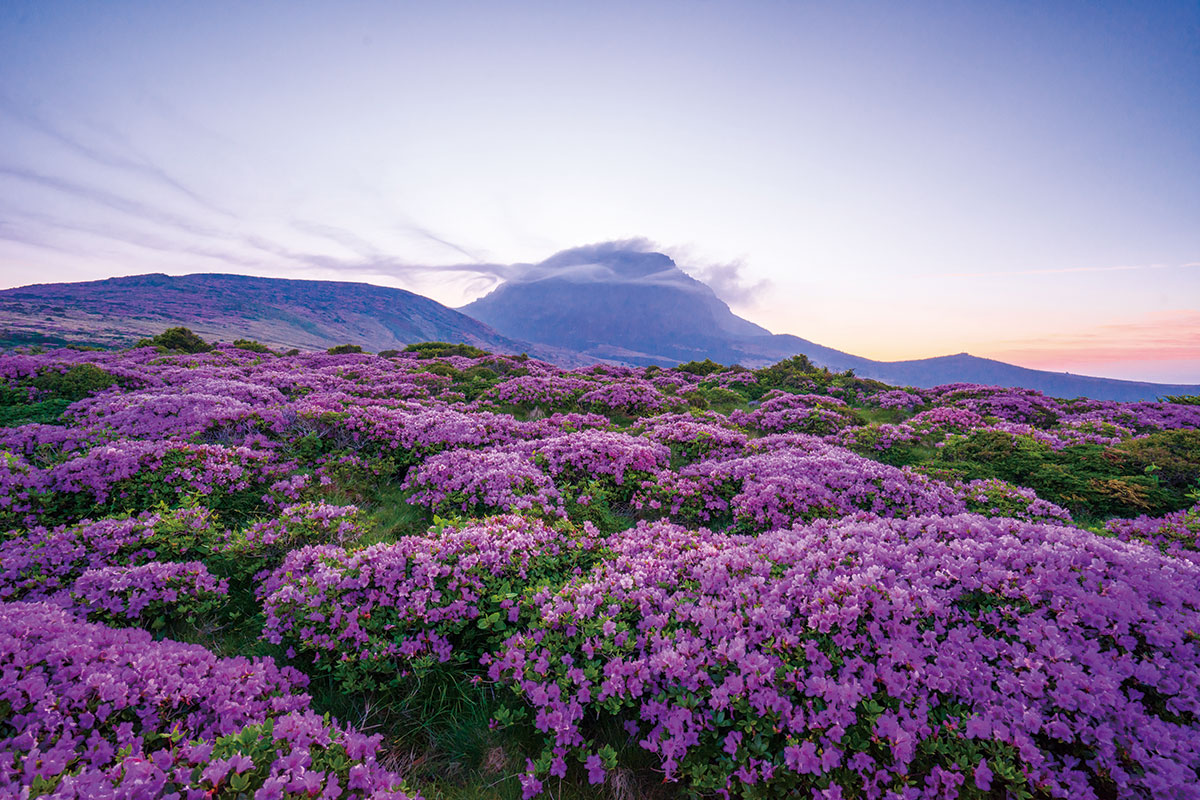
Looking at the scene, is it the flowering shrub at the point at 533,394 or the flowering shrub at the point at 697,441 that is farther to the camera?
the flowering shrub at the point at 533,394

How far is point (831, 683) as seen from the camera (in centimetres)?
328

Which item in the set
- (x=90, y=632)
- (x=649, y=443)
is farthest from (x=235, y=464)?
(x=649, y=443)

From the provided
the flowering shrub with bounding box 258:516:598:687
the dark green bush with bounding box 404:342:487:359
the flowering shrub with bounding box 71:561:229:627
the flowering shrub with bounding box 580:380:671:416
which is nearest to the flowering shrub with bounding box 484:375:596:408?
the flowering shrub with bounding box 580:380:671:416

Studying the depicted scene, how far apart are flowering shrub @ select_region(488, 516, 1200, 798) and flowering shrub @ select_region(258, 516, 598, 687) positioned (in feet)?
2.07

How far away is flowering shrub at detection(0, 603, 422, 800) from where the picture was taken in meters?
2.52

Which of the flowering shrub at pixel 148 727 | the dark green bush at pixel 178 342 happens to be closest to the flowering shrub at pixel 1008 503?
the flowering shrub at pixel 148 727

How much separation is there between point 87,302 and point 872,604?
801 feet

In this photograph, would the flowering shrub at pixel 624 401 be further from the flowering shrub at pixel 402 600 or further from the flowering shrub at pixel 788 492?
the flowering shrub at pixel 402 600

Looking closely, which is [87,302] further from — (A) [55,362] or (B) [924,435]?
(B) [924,435]

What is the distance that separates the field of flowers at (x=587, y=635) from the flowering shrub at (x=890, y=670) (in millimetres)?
23

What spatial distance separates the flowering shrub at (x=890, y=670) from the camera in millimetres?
2961

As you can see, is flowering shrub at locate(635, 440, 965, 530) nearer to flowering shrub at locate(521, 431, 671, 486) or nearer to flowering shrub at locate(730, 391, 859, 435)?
flowering shrub at locate(521, 431, 671, 486)

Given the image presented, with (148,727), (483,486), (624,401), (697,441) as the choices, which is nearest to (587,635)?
(148,727)

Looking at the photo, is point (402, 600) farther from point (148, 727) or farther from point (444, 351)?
point (444, 351)
